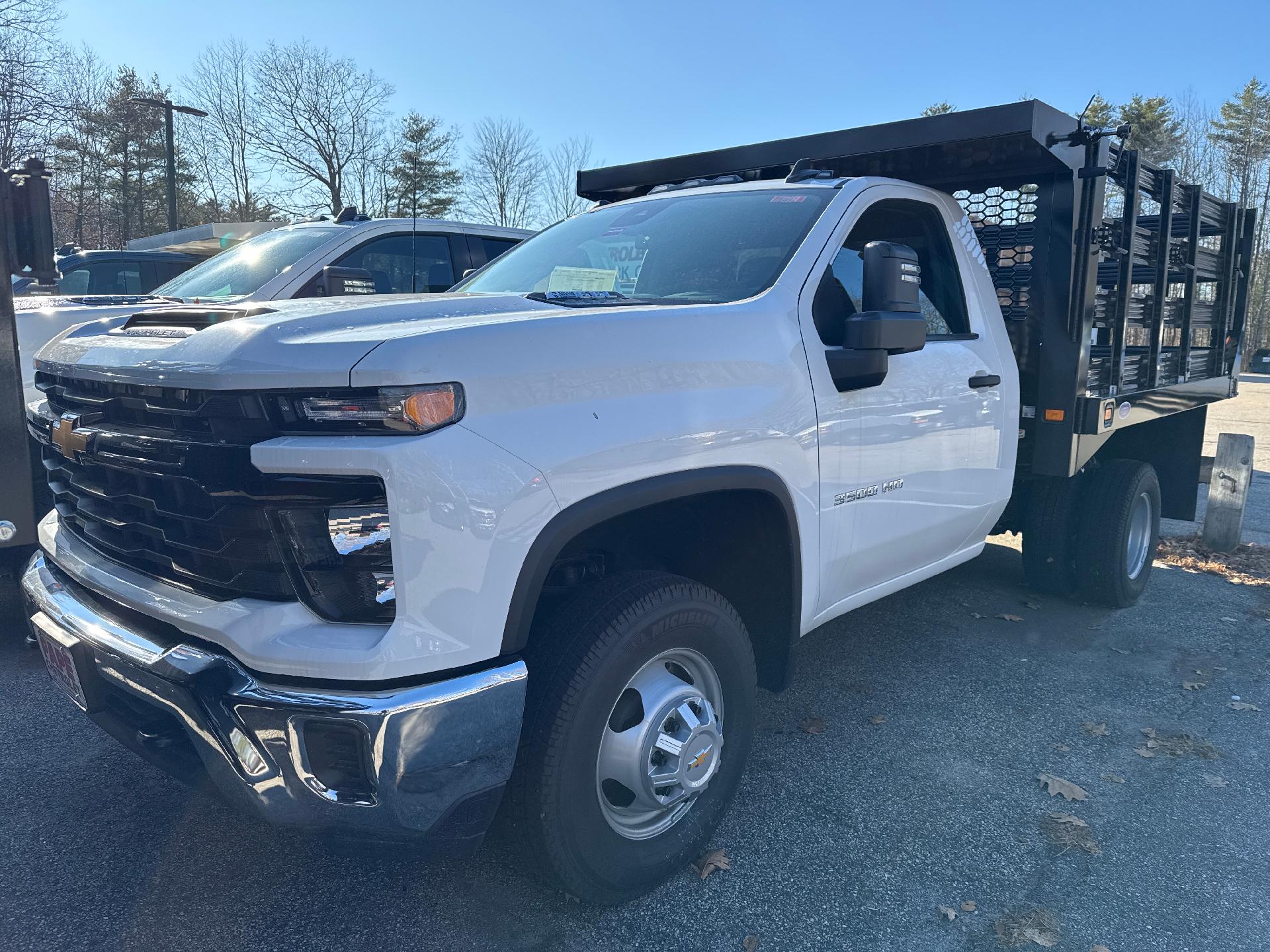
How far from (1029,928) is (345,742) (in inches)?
74.4

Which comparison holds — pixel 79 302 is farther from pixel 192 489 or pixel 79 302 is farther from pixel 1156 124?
pixel 1156 124

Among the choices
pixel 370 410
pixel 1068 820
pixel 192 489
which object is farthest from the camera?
pixel 1068 820

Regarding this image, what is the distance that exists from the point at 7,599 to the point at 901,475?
186 inches

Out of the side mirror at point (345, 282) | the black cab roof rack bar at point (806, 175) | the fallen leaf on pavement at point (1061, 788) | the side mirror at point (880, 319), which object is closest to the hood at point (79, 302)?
the side mirror at point (345, 282)

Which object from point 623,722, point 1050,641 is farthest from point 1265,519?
point 623,722

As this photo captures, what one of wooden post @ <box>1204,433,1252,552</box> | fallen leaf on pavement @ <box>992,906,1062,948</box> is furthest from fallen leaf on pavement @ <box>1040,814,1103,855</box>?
wooden post @ <box>1204,433,1252,552</box>

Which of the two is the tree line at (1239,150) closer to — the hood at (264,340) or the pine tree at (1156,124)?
the pine tree at (1156,124)

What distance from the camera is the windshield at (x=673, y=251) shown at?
10.1 ft

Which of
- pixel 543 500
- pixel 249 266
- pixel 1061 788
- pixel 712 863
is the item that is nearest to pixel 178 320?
pixel 543 500

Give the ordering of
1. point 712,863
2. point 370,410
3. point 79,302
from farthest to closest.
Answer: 1. point 79,302
2. point 712,863
3. point 370,410

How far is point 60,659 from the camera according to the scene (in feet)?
8.10

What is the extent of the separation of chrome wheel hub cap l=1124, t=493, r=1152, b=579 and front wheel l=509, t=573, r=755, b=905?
3464 mm

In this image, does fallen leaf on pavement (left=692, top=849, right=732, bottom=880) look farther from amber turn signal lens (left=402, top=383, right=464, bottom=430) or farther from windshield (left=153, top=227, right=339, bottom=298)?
windshield (left=153, top=227, right=339, bottom=298)

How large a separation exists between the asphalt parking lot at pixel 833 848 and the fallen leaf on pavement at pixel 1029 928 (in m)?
0.03
